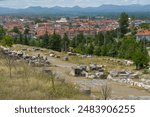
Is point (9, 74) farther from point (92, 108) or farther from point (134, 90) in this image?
point (92, 108)

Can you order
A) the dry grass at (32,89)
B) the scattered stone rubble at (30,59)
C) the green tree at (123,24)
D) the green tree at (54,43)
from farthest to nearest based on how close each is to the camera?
the green tree at (123,24), the green tree at (54,43), the scattered stone rubble at (30,59), the dry grass at (32,89)

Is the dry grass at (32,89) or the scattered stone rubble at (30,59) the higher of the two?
the dry grass at (32,89)

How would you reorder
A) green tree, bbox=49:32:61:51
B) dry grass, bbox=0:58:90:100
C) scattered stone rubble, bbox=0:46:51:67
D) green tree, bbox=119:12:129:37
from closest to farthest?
1. dry grass, bbox=0:58:90:100
2. scattered stone rubble, bbox=0:46:51:67
3. green tree, bbox=49:32:61:51
4. green tree, bbox=119:12:129:37

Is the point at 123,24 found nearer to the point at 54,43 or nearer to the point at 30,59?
the point at 54,43

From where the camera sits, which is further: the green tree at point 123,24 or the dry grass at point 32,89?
the green tree at point 123,24

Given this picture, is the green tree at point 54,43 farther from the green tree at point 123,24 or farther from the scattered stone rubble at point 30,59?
the scattered stone rubble at point 30,59

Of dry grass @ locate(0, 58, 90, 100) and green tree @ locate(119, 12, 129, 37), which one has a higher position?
dry grass @ locate(0, 58, 90, 100)

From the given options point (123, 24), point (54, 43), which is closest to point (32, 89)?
point (54, 43)

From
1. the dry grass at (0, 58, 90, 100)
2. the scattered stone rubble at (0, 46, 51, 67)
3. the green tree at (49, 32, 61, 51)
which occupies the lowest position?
the green tree at (49, 32, 61, 51)

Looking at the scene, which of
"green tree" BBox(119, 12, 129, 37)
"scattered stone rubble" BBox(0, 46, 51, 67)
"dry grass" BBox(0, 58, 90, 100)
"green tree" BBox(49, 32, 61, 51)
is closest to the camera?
"dry grass" BBox(0, 58, 90, 100)

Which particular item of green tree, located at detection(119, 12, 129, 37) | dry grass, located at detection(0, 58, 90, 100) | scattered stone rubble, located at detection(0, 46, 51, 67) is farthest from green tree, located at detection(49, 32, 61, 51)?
dry grass, located at detection(0, 58, 90, 100)

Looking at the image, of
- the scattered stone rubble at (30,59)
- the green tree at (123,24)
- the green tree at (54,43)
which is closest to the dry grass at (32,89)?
the scattered stone rubble at (30,59)

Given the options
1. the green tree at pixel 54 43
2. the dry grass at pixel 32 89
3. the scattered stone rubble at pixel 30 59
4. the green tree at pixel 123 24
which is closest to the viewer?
the dry grass at pixel 32 89

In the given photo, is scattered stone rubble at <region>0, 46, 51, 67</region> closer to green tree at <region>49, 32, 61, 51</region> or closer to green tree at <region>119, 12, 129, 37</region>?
green tree at <region>49, 32, 61, 51</region>
